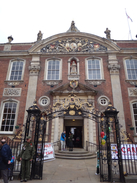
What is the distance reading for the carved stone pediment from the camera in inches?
510

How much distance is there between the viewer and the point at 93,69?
573 inches

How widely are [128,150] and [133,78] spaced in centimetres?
983

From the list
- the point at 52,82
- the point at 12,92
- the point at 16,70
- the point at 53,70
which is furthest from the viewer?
the point at 16,70

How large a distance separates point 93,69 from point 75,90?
3350 mm

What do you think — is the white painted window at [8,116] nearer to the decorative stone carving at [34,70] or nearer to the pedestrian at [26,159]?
the decorative stone carving at [34,70]

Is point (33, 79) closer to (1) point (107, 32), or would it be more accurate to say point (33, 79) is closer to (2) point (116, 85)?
(2) point (116, 85)

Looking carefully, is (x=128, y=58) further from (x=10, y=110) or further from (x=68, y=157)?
(x=10, y=110)

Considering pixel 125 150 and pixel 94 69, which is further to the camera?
pixel 94 69

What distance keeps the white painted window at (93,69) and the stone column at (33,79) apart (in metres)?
5.59

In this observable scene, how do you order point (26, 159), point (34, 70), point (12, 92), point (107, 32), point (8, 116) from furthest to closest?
1. point (107, 32)
2. point (34, 70)
3. point (12, 92)
4. point (8, 116)
5. point (26, 159)

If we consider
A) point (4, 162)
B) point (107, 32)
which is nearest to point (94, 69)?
point (107, 32)

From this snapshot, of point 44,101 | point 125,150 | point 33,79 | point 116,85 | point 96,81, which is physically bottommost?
point 125,150

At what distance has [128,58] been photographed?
14.8 meters

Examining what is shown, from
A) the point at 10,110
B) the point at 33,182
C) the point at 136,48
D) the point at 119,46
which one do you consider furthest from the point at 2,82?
the point at 136,48
